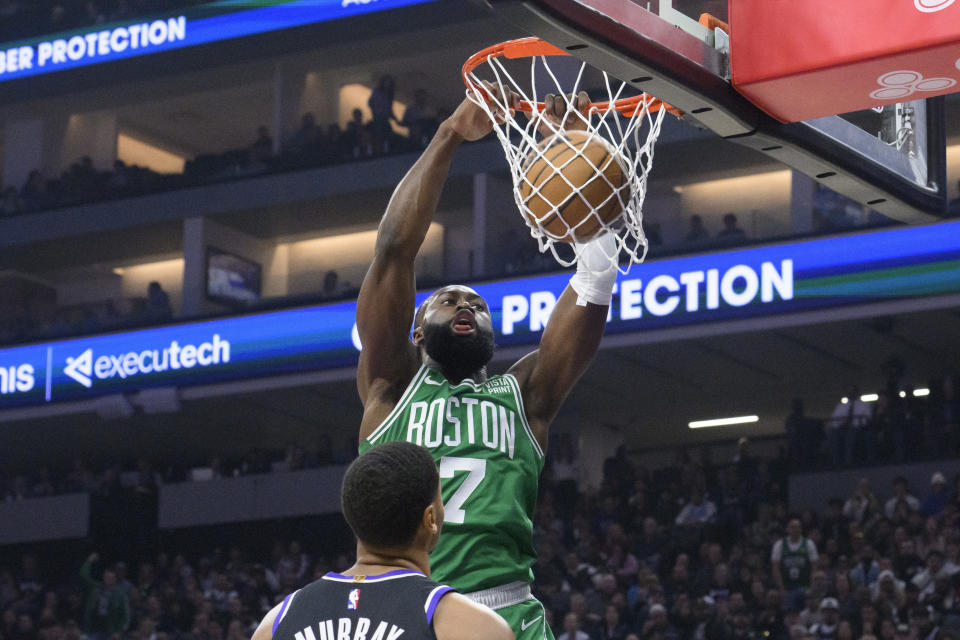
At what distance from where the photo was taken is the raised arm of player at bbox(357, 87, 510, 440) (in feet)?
13.9

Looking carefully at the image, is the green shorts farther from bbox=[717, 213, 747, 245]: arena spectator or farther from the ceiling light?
the ceiling light

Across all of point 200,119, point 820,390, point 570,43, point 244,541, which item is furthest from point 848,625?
point 200,119

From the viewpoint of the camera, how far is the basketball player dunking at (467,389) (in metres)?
4.12

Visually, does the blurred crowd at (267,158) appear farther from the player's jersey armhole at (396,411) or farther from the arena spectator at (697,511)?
the player's jersey armhole at (396,411)

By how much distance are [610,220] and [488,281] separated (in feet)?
43.1

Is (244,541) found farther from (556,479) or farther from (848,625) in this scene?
(848,625)

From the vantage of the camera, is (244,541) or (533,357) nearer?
(533,357)

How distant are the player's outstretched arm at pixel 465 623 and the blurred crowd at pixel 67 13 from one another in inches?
798

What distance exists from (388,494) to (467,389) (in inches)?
60.6

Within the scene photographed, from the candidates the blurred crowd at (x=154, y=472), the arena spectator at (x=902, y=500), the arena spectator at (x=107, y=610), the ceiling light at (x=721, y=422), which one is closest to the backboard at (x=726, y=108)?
the arena spectator at (x=902, y=500)

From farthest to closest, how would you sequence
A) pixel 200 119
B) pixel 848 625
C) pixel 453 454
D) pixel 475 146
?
pixel 200 119, pixel 475 146, pixel 848 625, pixel 453 454

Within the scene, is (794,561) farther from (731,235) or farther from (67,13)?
(67,13)

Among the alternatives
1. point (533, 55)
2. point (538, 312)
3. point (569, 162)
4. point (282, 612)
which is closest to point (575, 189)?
point (569, 162)

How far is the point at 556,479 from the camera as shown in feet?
57.0
